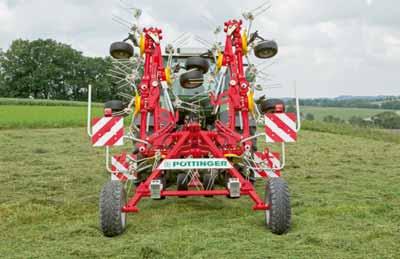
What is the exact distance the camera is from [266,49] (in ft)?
19.8

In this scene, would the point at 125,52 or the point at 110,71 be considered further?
the point at 110,71

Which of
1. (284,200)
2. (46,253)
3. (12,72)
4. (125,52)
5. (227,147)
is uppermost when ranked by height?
Result: (12,72)

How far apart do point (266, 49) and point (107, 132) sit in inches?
82.3

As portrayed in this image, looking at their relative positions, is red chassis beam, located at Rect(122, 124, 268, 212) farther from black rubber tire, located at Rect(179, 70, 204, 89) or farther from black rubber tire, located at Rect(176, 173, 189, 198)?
black rubber tire, located at Rect(179, 70, 204, 89)

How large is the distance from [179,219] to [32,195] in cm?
246

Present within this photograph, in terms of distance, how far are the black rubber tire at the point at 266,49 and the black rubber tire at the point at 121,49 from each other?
151 cm

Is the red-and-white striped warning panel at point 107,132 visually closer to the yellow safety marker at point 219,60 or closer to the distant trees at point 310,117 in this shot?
the yellow safety marker at point 219,60

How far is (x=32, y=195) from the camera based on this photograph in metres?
6.67

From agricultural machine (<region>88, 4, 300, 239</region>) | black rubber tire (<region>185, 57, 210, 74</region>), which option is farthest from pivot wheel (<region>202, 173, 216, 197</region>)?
black rubber tire (<region>185, 57, 210, 74</region>)

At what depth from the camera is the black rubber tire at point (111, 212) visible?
4.54 meters

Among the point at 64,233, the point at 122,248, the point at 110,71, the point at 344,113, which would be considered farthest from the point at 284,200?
the point at 344,113

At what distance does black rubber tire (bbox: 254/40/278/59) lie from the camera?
5977 mm

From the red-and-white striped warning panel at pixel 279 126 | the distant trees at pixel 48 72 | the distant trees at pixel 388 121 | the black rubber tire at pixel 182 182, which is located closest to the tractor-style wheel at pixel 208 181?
the black rubber tire at pixel 182 182

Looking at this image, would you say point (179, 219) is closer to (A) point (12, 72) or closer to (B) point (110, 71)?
(B) point (110, 71)
